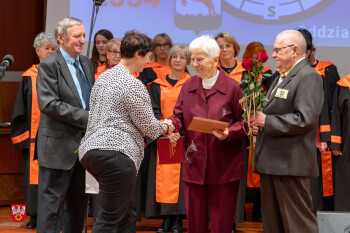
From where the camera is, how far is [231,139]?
3453 millimetres

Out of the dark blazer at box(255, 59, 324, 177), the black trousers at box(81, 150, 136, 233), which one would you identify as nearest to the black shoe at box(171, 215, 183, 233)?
the dark blazer at box(255, 59, 324, 177)

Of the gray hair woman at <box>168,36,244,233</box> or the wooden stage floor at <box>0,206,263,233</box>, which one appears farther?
the wooden stage floor at <box>0,206,263,233</box>

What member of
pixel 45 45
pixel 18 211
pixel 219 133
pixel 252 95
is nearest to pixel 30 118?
pixel 45 45

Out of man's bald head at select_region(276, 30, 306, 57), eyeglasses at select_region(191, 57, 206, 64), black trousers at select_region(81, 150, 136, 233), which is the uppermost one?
man's bald head at select_region(276, 30, 306, 57)

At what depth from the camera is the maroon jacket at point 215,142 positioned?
349 centimetres

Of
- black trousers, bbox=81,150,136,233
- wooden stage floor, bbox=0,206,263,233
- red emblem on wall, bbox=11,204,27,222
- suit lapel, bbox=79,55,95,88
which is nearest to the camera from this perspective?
black trousers, bbox=81,150,136,233

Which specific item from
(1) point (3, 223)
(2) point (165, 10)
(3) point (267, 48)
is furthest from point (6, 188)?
(3) point (267, 48)

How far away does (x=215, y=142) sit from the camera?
11.6 ft

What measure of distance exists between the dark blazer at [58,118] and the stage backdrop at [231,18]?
2596 mm

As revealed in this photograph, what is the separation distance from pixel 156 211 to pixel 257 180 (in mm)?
1097

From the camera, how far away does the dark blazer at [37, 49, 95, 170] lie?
3682 mm

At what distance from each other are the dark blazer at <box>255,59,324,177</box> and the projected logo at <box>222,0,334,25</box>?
109 inches

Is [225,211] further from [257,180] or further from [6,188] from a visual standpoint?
[6,188]

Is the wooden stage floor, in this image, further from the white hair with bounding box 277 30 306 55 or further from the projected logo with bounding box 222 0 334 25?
the white hair with bounding box 277 30 306 55
